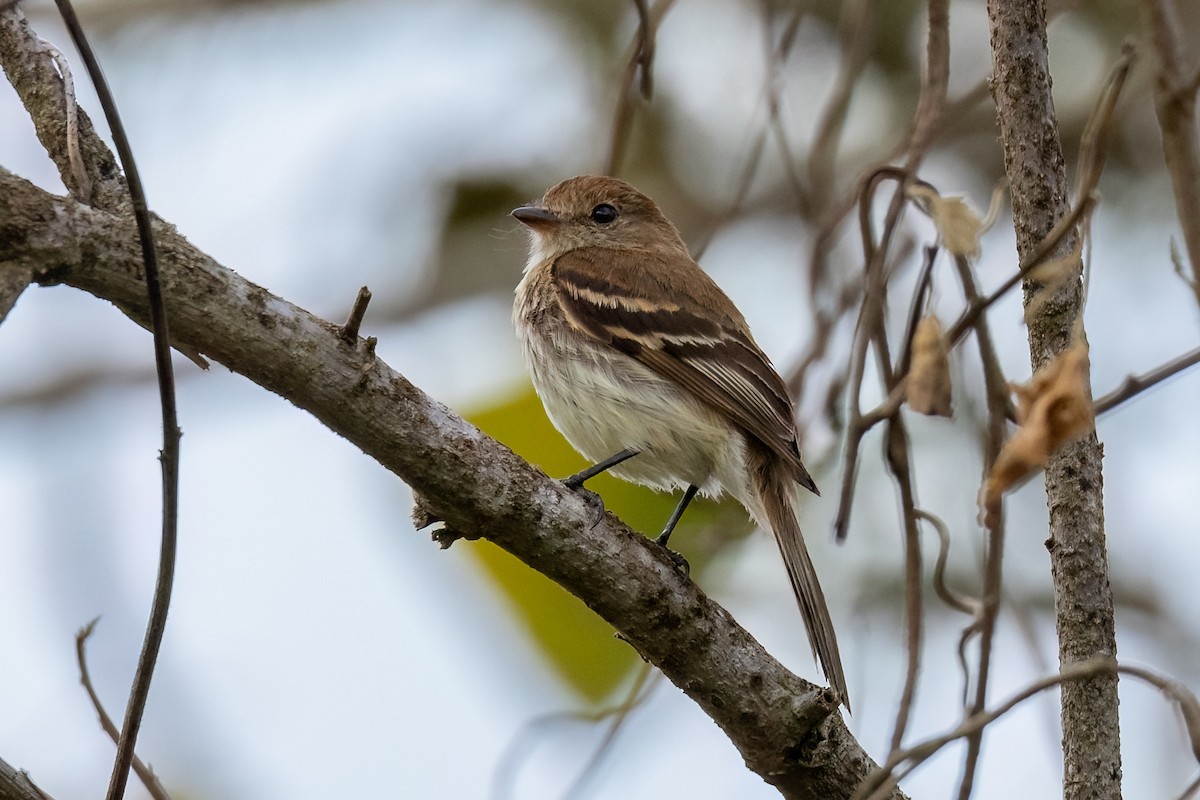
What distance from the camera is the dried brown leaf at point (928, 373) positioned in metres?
2.29

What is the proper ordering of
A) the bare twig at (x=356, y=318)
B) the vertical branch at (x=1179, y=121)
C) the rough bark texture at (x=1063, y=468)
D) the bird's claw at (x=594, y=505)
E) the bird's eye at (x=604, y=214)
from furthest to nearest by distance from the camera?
the bird's eye at (x=604, y=214) → the bird's claw at (x=594, y=505) → the rough bark texture at (x=1063, y=468) → the bare twig at (x=356, y=318) → the vertical branch at (x=1179, y=121)

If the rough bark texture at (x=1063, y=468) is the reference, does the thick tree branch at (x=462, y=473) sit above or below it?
below

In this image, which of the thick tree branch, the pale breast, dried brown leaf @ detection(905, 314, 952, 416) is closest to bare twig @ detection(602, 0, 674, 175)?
the pale breast

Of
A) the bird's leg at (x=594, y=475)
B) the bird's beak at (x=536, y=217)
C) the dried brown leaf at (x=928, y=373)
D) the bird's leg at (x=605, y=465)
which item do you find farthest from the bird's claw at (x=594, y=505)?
the bird's beak at (x=536, y=217)

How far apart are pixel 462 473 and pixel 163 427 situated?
77cm

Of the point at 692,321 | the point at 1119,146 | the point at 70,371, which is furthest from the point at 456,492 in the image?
the point at 1119,146

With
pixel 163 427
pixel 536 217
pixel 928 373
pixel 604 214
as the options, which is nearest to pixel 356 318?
pixel 163 427

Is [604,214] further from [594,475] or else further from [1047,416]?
[1047,416]

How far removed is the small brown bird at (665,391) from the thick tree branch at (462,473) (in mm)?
788

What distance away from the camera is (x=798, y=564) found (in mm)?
4004

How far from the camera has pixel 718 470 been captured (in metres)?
4.38

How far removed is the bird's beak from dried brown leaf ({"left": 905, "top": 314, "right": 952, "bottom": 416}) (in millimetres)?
3352

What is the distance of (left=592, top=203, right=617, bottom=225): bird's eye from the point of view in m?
5.68

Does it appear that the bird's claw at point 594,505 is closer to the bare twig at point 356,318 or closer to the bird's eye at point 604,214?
the bare twig at point 356,318
